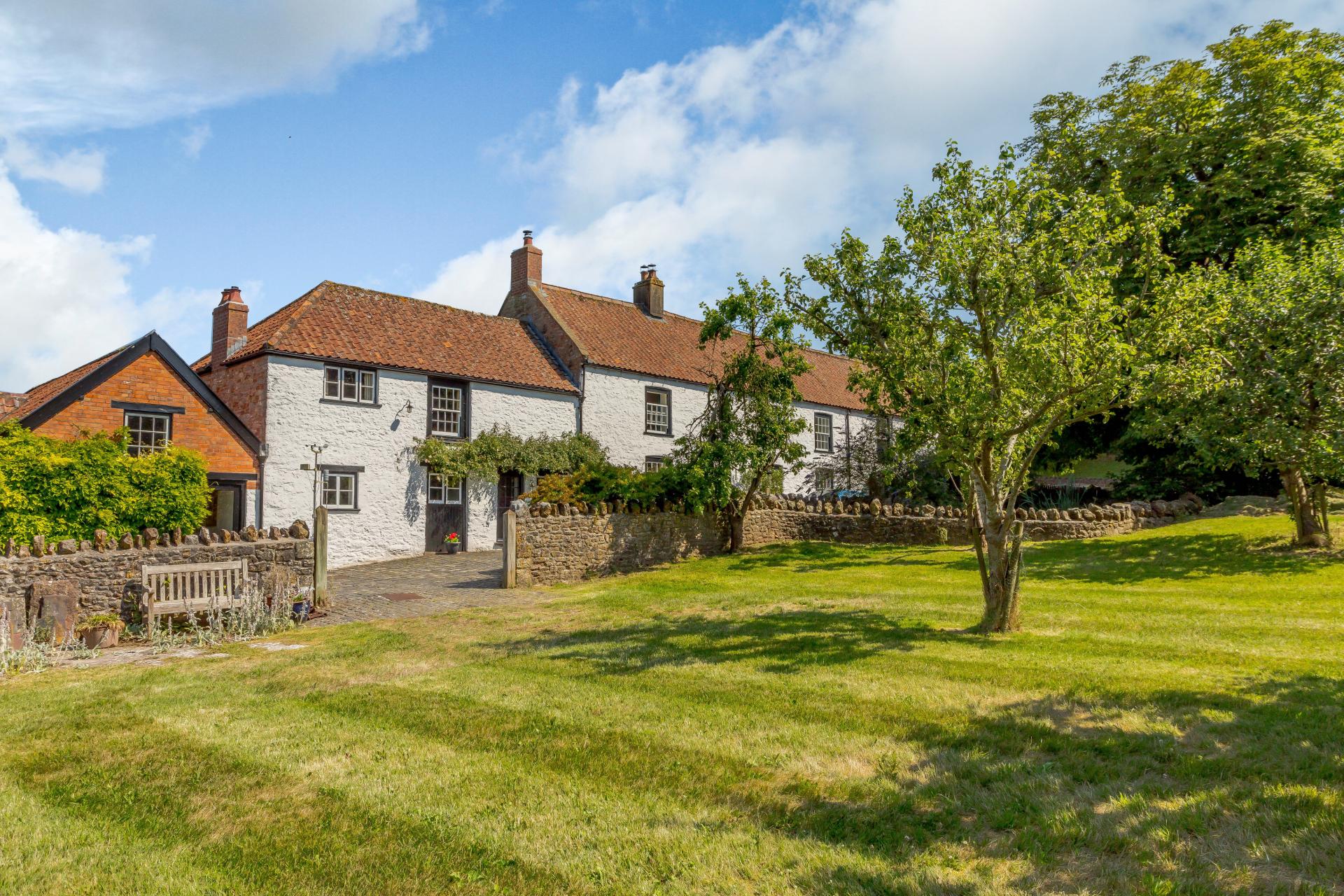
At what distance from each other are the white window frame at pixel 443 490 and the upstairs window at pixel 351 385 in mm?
2994

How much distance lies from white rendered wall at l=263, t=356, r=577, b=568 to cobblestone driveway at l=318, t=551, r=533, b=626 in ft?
3.03

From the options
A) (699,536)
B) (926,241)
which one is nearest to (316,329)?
(699,536)

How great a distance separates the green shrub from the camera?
15.1m

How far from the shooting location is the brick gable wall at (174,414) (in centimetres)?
2053

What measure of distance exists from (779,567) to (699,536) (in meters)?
3.25

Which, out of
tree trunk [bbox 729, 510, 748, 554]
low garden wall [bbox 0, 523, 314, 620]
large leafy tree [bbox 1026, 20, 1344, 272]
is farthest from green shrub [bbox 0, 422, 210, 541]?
large leafy tree [bbox 1026, 20, 1344, 272]

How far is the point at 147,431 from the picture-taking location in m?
21.3

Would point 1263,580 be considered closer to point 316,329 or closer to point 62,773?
point 62,773

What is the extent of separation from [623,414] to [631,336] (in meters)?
3.78

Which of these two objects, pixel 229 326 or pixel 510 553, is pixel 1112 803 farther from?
pixel 229 326

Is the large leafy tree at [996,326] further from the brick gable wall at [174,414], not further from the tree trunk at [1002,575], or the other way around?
the brick gable wall at [174,414]

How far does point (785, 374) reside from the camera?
2248 cm

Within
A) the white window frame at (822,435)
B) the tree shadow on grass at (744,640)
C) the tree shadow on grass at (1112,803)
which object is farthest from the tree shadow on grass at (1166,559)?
the white window frame at (822,435)

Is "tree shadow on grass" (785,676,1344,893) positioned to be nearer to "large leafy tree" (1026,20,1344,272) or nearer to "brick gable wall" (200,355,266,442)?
"large leafy tree" (1026,20,1344,272)
